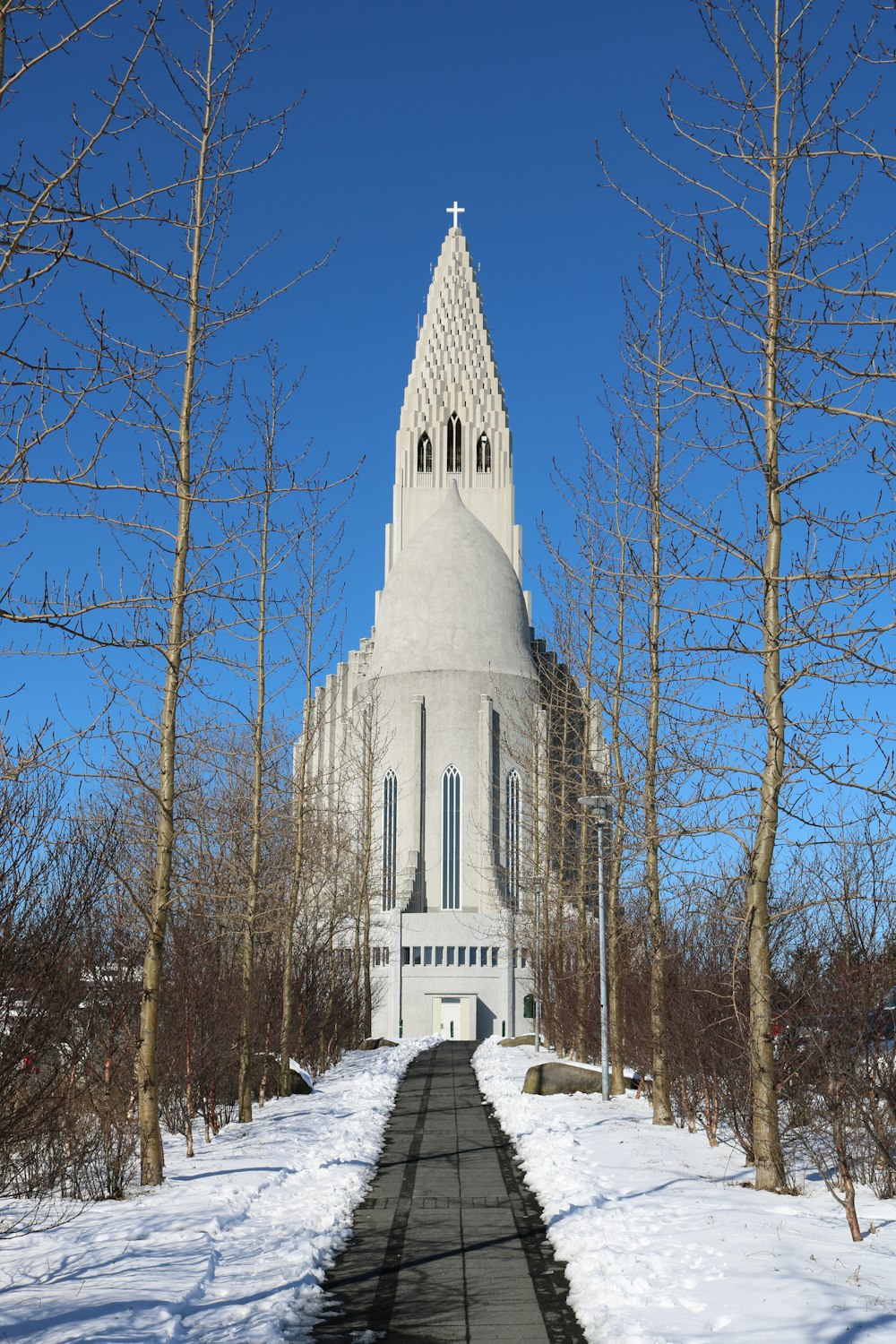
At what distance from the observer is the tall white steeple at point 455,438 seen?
10912 centimetres

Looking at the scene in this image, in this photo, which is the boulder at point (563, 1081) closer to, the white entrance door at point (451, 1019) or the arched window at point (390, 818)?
the white entrance door at point (451, 1019)

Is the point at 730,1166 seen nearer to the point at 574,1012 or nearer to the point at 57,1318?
the point at 57,1318

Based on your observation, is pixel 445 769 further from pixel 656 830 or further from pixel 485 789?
pixel 656 830

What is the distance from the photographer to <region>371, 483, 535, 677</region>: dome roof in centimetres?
7712

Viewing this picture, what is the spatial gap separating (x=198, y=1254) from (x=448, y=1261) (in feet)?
6.31

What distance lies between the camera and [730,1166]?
14250 millimetres

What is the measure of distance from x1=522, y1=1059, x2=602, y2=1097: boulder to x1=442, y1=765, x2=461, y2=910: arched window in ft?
163

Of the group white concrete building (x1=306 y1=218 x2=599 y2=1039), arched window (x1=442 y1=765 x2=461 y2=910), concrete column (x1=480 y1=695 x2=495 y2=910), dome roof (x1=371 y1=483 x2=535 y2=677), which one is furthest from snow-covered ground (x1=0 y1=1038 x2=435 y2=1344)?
dome roof (x1=371 y1=483 x2=535 y2=677)

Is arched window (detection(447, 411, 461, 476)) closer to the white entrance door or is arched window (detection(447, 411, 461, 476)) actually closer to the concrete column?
the concrete column

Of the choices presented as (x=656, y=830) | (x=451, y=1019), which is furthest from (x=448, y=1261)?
(x=451, y=1019)

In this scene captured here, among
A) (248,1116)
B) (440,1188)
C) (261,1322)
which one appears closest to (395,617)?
(248,1116)

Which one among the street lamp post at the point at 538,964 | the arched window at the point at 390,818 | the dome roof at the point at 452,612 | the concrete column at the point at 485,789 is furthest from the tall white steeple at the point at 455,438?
the street lamp post at the point at 538,964

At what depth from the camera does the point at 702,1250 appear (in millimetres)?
9180

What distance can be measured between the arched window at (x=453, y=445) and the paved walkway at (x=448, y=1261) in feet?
319
